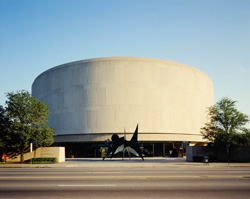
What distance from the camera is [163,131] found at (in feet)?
166

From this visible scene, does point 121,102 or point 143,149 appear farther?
point 143,149

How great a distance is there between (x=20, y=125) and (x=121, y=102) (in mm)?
21513

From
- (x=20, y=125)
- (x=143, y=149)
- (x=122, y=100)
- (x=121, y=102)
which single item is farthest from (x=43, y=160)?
(x=143, y=149)

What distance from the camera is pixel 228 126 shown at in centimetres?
3484

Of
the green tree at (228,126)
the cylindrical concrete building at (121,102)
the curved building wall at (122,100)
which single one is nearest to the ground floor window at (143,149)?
the cylindrical concrete building at (121,102)

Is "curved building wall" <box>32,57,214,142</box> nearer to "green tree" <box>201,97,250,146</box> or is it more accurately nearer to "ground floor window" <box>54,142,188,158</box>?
"ground floor window" <box>54,142,188,158</box>

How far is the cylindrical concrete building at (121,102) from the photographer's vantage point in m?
49.6

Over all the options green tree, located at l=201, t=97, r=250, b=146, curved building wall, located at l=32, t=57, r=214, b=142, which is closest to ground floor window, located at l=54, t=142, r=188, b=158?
curved building wall, located at l=32, t=57, r=214, b=142

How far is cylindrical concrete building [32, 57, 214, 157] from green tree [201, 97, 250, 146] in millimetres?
15457

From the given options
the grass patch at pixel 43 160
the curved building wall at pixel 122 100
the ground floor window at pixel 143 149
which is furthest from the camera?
the ground floor window at pixel 143 149

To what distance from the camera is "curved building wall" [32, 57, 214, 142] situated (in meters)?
49.6

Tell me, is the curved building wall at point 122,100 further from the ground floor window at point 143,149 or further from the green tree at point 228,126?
the green tree at point 228,126

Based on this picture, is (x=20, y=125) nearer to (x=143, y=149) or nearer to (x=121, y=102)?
(x=121, y=102)

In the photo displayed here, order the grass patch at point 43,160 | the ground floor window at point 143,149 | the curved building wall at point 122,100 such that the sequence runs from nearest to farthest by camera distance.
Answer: the grass patch at point 43,160 < the curved building wall at point 122,100 < the ground floor window at point 143,149
